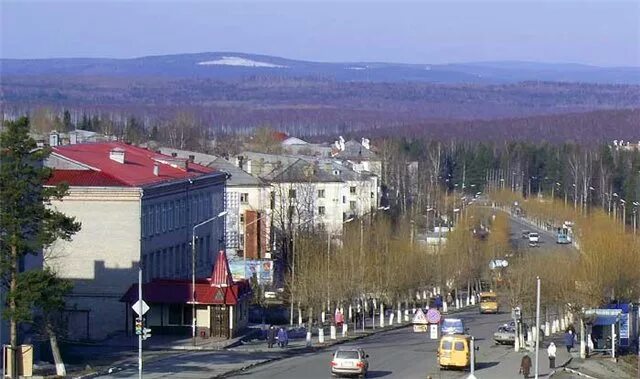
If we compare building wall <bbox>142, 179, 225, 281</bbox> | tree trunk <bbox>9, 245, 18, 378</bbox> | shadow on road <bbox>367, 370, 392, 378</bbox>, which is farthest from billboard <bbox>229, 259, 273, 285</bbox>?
tree trunk <bbox>9, 245, 18, 378</bbox>

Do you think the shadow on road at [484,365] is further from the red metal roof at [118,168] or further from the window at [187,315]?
the red metal roof at [118,168]

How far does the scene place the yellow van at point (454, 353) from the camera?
42.4 metres

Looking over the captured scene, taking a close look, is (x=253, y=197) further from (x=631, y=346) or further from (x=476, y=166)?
(x=476, y=166)

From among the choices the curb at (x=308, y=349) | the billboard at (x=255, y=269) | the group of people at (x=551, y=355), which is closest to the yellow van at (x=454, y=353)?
the group of people at (x=551, y=355)

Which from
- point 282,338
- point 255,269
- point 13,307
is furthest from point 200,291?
point 255,269

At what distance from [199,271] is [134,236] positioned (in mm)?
10921

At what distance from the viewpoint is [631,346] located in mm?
52531

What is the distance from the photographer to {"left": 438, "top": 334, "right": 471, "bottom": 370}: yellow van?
139 ft

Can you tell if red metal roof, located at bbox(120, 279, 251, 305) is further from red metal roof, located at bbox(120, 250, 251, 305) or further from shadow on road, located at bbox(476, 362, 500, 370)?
shadow on road, located at bbox(476, 362, 500, 370)

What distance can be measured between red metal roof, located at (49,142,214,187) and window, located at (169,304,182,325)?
5.57 meters

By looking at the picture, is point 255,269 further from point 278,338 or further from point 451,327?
point 278,338

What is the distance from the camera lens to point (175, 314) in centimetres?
5247

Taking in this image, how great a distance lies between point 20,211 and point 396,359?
1285 cm

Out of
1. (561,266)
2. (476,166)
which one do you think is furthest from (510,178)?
(561,266)
